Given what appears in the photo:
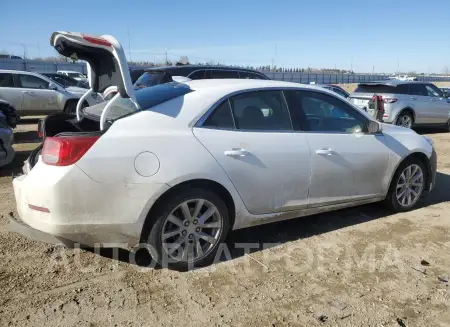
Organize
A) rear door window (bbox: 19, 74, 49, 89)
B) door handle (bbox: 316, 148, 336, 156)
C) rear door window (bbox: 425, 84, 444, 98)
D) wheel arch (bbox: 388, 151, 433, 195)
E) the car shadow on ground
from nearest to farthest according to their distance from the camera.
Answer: the car shadow on ground < door handle (bbox: 316, 148, 336, 156) < wheel arch (bbox: 388, 151, 433, 195) < rear door window (bbox: 19, 74, 49, 89) < rear door window (bbox: 425, 84, 444, 98)

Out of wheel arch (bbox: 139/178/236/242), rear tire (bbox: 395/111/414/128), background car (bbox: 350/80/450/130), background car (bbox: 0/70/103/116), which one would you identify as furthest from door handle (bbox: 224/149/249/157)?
background car (bbox: 0/70/103/116)

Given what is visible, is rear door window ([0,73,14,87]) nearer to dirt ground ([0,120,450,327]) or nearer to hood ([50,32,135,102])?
dirt ground ([0,120,450,327])

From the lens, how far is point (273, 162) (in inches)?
142

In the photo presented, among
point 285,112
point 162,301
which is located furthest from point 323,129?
Result: point 162,301

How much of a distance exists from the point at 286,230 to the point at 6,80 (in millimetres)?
11738

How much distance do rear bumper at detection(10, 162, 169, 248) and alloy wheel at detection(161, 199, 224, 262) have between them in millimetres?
261

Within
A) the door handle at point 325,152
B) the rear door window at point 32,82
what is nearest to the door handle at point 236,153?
the door handle at point 325,152

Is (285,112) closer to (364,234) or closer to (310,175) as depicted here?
(310,175)

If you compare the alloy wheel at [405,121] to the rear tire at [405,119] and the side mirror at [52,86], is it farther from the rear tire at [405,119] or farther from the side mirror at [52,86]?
the side mirror at [52,86]

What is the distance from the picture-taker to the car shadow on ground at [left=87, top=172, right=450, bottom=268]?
3.63m

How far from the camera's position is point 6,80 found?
12.8 metres

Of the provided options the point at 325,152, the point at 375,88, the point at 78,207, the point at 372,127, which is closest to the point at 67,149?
the point at 78,207

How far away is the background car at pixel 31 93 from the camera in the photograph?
41.4 feet

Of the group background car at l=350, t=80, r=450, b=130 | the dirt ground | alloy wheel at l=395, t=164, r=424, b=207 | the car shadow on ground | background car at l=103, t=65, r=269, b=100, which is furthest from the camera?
background car at l=350, t=80, r=450, b=130
